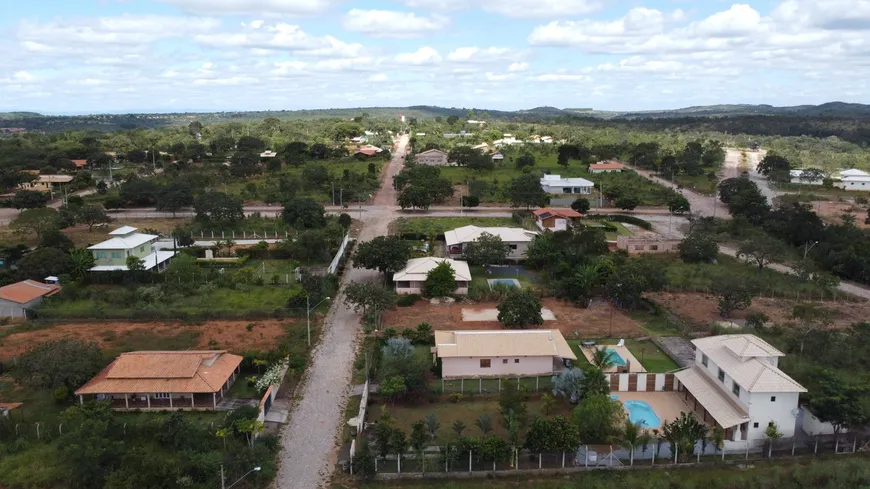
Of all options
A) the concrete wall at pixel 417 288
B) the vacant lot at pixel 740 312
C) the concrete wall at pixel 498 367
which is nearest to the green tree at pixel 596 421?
the concrete wall at pixel 498 367

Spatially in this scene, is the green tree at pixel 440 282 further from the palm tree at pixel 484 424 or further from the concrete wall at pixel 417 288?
the palm tree at pixel 484 424

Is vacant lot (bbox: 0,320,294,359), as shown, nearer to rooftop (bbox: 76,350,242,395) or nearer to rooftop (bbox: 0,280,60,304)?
rooftop (bbox: 0,280,60,304)

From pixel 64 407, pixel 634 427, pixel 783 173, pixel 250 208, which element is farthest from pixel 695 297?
pixel 783 173

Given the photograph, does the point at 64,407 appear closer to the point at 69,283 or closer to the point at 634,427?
the point at 69,283

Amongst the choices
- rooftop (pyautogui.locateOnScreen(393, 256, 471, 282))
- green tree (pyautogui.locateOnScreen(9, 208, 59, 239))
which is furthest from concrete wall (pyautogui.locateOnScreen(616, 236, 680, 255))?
green tree (pyautogui.locateOnScreen(9, 208, 59, 239))

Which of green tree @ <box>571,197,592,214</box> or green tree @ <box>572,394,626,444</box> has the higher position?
green tree @ <box>571,197,592,214</box>
